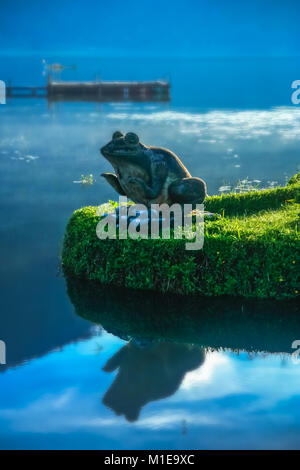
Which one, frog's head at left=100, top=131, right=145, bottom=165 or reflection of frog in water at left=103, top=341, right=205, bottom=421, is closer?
reflection of frog in water at left=103, top=341, right=205, bottom=421

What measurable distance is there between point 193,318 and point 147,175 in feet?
8.04

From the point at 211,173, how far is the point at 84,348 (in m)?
12.1

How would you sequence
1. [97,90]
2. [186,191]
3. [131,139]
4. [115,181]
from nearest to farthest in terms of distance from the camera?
[131,139]
[186,191]
[115,181]
[97,90]

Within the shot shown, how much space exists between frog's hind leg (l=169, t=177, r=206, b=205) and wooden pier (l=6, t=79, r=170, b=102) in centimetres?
3385

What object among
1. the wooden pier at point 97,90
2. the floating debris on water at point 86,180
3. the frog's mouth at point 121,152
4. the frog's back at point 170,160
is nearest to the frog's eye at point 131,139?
the frog's mouth at point 121,152

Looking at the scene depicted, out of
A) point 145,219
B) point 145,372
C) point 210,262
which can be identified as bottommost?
point 145,372

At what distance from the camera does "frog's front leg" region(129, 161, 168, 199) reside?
32.7 feet

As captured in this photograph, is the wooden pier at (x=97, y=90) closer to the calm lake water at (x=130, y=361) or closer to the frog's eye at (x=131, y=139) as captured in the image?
the calm lake water at (x=130, y=361)

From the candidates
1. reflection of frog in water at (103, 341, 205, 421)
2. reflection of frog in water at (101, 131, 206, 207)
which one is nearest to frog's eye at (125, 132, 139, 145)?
reflection of frog in water at (101, 131, 206, 207)

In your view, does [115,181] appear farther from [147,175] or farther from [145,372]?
[145,372]

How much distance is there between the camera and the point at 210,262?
30.8 ft

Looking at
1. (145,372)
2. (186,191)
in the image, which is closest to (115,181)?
(186,191)

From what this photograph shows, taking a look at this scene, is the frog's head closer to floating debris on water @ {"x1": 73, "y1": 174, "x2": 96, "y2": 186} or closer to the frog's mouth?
the frog's mouth
